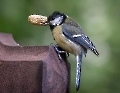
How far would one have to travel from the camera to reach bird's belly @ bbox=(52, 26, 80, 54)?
1.68 metres

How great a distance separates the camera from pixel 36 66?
1177 millimetres

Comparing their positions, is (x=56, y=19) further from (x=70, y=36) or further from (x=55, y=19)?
(x=70, y=36)

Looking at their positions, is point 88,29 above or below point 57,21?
below

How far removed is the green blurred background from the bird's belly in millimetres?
938

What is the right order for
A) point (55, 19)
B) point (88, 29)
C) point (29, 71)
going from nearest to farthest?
point (29, 71) → point (55, 19) → point (88, 29)

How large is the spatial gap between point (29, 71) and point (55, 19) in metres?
0.52

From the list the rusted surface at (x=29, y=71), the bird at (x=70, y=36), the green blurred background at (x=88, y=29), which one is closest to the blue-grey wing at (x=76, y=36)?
the bird at (x=70, y=36)

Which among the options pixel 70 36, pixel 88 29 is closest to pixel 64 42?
pixel 70 36

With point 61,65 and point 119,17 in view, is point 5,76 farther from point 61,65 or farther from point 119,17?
point 119,17

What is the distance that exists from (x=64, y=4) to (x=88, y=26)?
0.23m

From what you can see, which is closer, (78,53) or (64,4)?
(78,53)

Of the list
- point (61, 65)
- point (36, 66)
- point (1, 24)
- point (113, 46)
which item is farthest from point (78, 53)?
point (113, 46)

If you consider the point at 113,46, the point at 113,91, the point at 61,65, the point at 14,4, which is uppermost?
the point at 61,65

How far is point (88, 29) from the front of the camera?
2.86m
